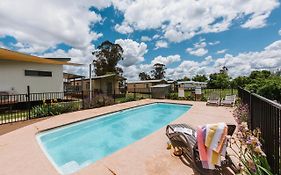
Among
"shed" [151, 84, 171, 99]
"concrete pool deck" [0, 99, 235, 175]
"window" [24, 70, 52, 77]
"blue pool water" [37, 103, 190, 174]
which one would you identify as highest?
"window" [24, 70, 52, 77]

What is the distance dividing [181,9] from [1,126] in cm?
1207

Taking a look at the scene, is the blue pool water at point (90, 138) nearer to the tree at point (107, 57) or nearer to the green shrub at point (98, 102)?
the green shrub at point (98, 102)

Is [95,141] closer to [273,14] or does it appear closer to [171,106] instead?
[171,106]

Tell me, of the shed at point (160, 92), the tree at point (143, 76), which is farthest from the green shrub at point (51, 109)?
the tree at point (143, 76)

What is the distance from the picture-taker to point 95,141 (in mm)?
7586

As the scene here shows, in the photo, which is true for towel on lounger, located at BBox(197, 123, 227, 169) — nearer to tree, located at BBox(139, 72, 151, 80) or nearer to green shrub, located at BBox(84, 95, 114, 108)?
green shrub, located at BBox(84, 95, 114, 108)

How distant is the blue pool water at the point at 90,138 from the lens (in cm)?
568

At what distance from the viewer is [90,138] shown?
7828 millimetres

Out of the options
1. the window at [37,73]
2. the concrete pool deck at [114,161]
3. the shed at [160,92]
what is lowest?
the concrete pool deck at [114,161]

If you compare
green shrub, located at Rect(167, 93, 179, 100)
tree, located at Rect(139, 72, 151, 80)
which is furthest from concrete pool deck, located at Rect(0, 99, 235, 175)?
tree, located at Rect(139, 72, 151, 80)

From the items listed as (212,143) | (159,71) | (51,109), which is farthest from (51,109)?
(159,71)

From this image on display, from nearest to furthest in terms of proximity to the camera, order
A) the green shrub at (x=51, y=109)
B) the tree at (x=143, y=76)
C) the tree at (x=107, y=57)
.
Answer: the green shrub at (x=51, y=109) → the tree at (x=107, y=57) → the tree at (x=143, y=76)

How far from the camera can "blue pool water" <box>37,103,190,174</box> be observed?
568 centimetres

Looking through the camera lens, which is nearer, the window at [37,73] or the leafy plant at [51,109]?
the leafy plant at [51,109]
